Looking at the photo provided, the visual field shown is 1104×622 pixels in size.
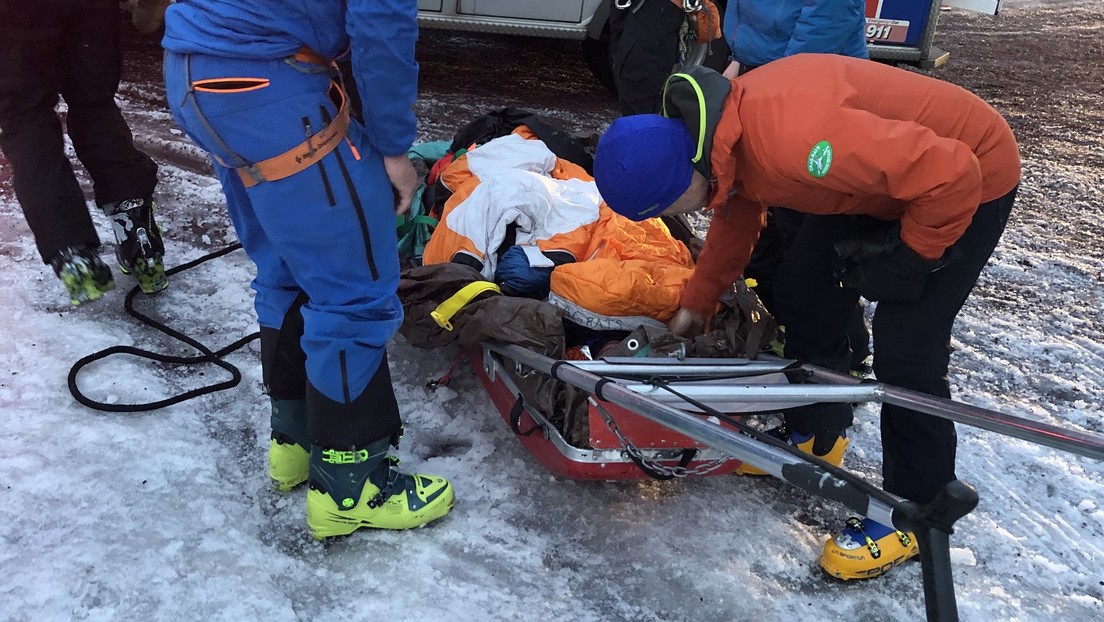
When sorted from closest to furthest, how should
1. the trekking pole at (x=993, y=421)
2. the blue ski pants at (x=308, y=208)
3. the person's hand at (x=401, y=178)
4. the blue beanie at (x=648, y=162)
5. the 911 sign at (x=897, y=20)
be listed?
the trekking pole at (x=993, y=421)
the blue ski pants at (x=308, y=208)
the blue beanie at (x=648, y=162)
the person's hand at (x=401, y=178)
the 911 sign at (x=897, y=20)

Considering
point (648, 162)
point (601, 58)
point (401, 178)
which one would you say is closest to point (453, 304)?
point (401, 178)

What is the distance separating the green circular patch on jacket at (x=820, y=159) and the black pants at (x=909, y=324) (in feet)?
1.49

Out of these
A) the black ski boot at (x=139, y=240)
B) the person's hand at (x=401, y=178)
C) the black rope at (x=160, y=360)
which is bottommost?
the black rope at (x=160, y=360)

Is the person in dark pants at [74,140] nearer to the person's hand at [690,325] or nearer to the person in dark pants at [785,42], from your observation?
the person's hand at [690,325]

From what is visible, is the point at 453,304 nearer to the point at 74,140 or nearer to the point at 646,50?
the point at 74,140

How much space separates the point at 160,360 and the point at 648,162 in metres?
1.94

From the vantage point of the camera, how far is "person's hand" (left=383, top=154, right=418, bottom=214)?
2.04 metres

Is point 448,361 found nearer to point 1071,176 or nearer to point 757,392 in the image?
point 757,392

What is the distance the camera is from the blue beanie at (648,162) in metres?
1.93

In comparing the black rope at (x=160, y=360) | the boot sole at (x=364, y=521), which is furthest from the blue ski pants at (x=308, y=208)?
the black rope at (x=160, y=360)

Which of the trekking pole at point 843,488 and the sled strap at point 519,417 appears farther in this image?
the sled strap at point 519,417

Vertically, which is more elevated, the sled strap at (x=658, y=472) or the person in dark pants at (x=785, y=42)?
the person in dark pants at (x=785, y=42)

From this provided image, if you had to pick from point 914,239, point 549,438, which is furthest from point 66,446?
point 914,239

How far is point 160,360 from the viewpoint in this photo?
2928 mm
